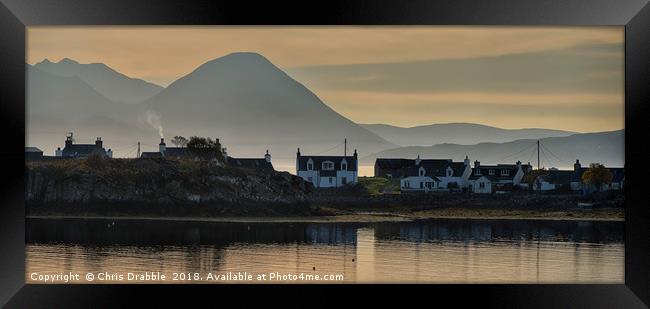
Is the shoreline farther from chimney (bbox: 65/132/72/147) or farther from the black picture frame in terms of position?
the black picture frame

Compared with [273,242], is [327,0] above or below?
above

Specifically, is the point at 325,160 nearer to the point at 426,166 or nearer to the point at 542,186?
the point at 426,166

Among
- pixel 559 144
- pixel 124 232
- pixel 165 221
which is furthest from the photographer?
pixel 124 232

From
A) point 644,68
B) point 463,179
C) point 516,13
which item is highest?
point 516,13

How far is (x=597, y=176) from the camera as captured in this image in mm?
16438

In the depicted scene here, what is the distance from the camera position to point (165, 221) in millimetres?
17250

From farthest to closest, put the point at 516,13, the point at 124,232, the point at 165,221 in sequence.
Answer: the point at 124,232 → the point at 165,221 → the point at 516,13

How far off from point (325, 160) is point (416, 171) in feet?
7.45

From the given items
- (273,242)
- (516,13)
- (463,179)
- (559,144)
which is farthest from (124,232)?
(516,13)

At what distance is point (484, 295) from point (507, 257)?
5.75 m

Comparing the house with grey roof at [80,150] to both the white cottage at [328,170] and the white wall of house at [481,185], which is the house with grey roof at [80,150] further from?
the white wall of house at [481,185]

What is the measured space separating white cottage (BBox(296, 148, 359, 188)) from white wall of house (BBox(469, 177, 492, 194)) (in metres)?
2.76

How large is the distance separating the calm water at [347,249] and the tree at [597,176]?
33.9 inches

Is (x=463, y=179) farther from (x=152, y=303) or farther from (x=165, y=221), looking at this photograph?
(x=152, y=303)
